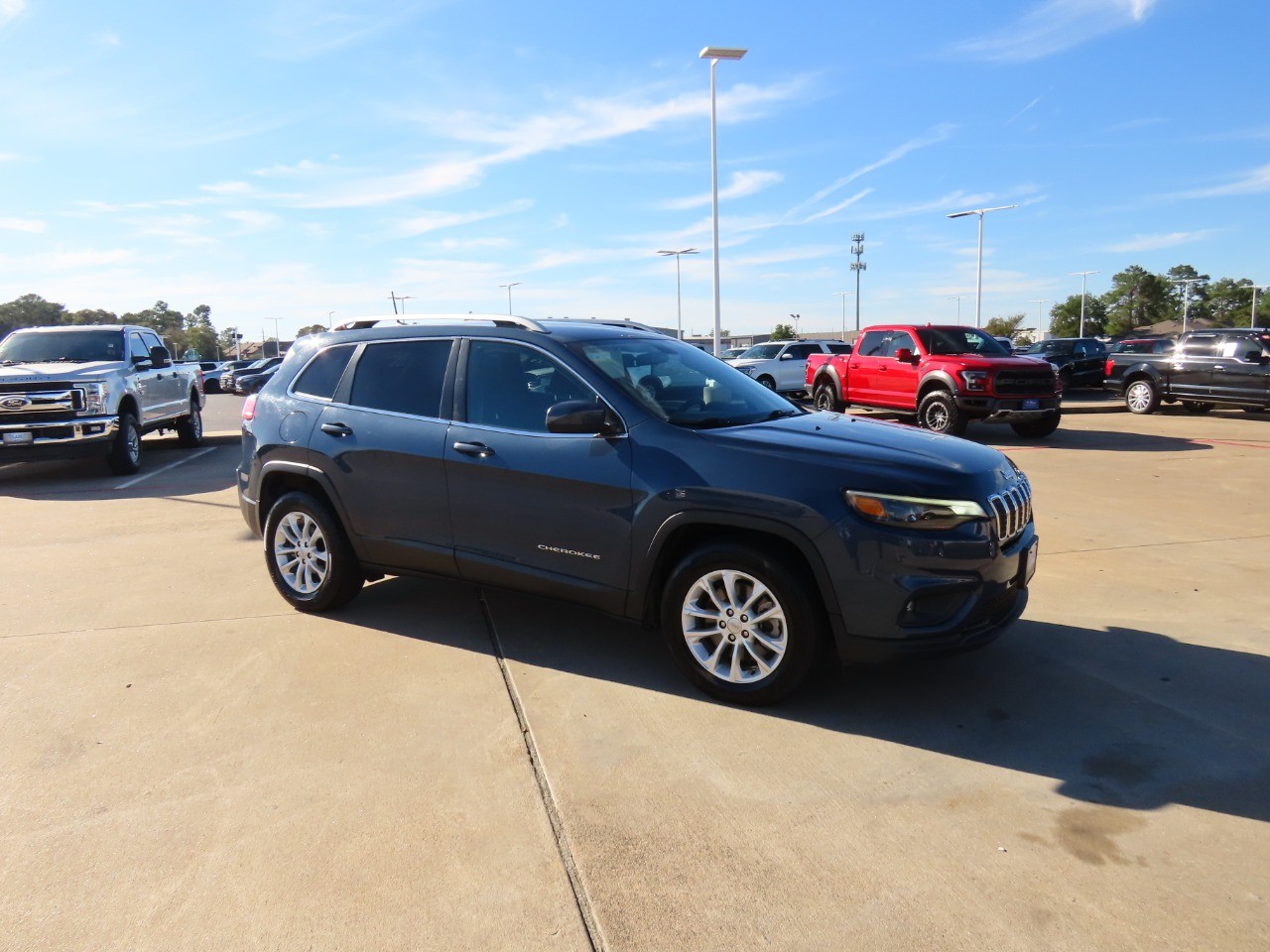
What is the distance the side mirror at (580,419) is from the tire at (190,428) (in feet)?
42.4

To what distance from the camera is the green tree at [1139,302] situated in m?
112

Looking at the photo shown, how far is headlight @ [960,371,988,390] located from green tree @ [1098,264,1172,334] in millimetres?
108705

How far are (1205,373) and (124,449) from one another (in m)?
18.1

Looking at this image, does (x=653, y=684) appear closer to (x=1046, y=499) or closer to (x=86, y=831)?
(x=86, y=831)

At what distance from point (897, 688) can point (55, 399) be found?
10.8 m

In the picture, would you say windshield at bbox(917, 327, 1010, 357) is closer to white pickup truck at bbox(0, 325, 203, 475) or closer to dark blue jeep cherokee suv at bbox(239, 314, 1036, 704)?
dark blue jeep cherokee suv at bbox(239, 314, 1036, 704)

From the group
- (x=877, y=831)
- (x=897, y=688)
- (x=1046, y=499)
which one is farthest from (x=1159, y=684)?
(x=1046, y=499)

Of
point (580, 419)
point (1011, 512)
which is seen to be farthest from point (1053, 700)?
point (580, 419)

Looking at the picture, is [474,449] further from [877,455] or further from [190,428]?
[190,428]

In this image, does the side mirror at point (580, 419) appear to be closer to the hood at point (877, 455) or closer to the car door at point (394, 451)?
the hood at point (877, 455)

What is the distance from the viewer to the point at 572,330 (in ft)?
16.3

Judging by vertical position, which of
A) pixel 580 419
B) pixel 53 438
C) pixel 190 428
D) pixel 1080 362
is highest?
pixel 580 419

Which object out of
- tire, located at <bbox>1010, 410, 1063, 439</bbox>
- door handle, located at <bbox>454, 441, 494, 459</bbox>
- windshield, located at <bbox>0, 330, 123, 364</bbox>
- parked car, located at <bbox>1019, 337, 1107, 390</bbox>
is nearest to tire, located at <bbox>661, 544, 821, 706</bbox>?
door handle, located at <bbox>454, 441, 494, 459</bbox>

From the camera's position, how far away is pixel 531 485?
454 cm
